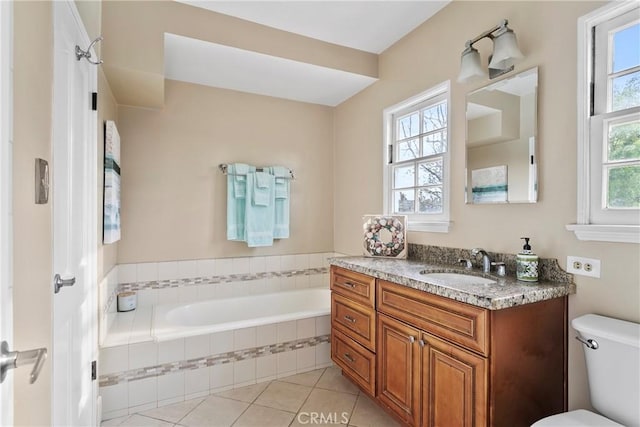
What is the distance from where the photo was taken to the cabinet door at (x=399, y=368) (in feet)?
5.56

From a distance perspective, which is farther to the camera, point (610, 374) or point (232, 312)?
point (232, 312)

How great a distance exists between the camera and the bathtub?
233 cm

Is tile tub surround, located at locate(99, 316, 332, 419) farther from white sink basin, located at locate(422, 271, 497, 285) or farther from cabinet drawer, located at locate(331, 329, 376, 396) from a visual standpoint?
white sink basin, located at locate(422, 271, 497, 285)

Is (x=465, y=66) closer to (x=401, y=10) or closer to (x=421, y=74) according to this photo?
(x=421, y=74)

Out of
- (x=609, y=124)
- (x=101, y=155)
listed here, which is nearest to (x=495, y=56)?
(x=609, y=124)

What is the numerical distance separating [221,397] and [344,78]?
2.71 meters

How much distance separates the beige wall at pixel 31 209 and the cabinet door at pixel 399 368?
151cm

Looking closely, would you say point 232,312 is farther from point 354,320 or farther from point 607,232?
point 607,232

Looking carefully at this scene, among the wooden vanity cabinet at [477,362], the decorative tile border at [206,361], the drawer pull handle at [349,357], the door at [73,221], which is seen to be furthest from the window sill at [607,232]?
the door at [73,221]

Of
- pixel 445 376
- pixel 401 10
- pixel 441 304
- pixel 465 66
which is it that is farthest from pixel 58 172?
pixel 401 10

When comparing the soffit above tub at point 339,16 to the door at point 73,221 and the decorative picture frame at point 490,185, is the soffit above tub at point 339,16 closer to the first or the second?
the door at point 73,221

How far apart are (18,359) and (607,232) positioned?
2012mm

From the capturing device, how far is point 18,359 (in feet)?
2.34

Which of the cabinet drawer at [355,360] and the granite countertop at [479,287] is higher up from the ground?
the granite countertop at [479,287]
